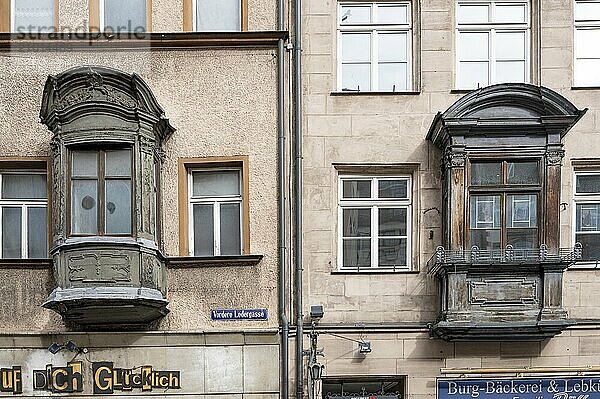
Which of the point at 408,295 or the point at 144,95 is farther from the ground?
the point at 144,95

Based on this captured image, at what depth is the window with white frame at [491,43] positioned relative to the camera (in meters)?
13.2

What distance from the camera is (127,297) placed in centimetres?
1200

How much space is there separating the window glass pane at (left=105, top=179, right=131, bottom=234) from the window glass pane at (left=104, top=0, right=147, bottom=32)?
2471 millimetres

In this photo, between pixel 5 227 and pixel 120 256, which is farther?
pixel 5 227

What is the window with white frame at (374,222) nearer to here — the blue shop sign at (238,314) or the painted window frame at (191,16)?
the blue shop sign at (238,314)

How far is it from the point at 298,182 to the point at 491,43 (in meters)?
3.46

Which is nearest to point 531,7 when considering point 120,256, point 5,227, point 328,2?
point 328,2

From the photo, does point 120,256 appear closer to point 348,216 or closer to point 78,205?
point 78,205

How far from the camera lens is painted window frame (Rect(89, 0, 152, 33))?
43.3ft

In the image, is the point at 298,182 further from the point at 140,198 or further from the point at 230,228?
the point at 140,198

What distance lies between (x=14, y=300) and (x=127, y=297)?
1944 mm

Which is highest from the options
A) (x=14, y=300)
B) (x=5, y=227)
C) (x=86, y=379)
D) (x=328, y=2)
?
(x=328, y=2)

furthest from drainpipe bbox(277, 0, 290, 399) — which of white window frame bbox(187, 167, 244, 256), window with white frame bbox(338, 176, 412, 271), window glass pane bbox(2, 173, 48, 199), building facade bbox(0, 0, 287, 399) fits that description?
window glass pane bbox(2, 173, 48, 199)

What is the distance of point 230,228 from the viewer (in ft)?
42.9
